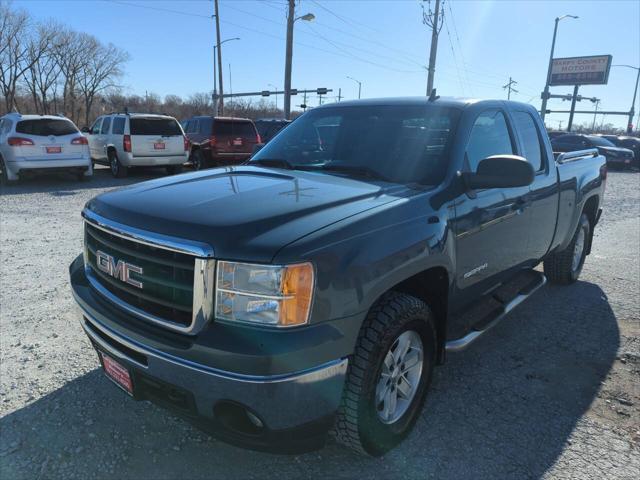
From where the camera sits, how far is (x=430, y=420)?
2.94m

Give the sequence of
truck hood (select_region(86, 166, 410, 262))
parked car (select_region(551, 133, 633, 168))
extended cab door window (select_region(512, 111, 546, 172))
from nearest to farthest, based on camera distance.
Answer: truck hood (select_region(86, 166, 410, 262))
extended cab door window (select_region(512, 111, 546, 172))
parked car (select_region(551, 133, 633, 168))

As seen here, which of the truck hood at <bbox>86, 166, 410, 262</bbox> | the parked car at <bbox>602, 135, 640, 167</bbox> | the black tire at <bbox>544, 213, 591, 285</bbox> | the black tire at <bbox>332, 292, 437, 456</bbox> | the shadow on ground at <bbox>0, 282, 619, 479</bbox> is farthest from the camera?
the parked car at <bbox>602, 135, 640, 167</bbox>

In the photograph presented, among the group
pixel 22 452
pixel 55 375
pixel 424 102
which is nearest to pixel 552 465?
pixel 424 102

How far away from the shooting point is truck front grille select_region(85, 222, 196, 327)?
208cm

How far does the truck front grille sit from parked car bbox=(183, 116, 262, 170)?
12668 mm

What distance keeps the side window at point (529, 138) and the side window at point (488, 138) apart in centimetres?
27

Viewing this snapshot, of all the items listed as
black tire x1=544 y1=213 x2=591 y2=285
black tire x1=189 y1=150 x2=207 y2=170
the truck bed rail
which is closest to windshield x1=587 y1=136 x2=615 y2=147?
black tire x1=189 y1=150 x2=207 y2=170

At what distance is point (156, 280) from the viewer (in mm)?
2178

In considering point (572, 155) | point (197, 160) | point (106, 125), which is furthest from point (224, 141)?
point (572, 155)

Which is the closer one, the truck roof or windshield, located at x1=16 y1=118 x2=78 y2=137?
the truck roof

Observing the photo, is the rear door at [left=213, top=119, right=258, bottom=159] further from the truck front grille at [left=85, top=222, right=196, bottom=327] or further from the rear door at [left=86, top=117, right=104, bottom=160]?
the truck front grille at [left=85, top=222, right=196, bottom=327]

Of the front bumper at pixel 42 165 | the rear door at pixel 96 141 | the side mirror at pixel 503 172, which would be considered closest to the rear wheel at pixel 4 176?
the front bumper at pixel 42 165

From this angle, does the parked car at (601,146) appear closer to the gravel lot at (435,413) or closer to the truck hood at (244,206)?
the gravel lot at (435,413)

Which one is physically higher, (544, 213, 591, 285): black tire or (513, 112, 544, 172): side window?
(513, 112, 544, 172): side window
